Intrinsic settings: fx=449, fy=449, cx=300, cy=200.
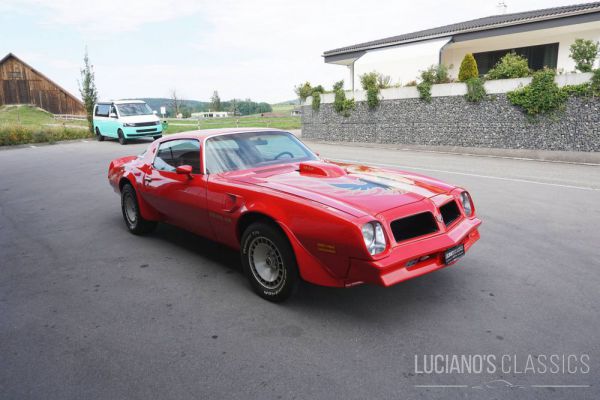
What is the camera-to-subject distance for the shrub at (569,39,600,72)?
13.4 m

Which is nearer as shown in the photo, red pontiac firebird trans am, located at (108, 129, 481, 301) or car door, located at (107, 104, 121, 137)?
red pontiac firebird trans am, located at (108, 129, 481, 301)

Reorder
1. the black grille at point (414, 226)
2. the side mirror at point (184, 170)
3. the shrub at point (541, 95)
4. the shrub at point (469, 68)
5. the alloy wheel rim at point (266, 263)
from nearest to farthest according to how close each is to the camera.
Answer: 1. the black grille at point (414, 226)
2. the alloy wheel rim at point (266, 263)
3. the side mirror at point (184, 170)
4. the shrub at point (541, 95)
5. the shrub at point (469, 68)

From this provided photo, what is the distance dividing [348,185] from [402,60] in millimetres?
20408

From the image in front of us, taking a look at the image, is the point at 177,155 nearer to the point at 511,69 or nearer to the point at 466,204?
the point at 466,204

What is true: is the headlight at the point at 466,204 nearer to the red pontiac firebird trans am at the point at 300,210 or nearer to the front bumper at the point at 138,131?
the red pontiac firebird trans am at the point at 300,210

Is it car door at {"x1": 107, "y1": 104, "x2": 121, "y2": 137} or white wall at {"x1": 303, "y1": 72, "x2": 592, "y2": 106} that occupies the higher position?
white wall at {"x1": 303, "y1": 72, "x2": 592, "y2": 106}

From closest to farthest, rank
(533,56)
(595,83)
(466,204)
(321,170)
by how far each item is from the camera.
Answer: (466,204), (321,170), (595,83), (533,56)

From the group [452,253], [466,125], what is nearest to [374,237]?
[452,253]

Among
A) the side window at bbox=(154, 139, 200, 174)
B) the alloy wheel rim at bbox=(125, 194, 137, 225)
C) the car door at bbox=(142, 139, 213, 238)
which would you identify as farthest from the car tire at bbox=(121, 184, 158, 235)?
the side window at bbox=(154, 139, 200, 174)

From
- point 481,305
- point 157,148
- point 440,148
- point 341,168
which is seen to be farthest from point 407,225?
point 440,148

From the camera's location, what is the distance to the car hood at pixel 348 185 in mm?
3461

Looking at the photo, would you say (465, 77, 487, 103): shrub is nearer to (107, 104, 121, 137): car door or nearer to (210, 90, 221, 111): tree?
(107, 104, 121, 137): car door

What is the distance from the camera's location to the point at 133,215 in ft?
19.6

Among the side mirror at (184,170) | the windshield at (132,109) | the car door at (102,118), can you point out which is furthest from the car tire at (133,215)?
the car door at (102,118)
